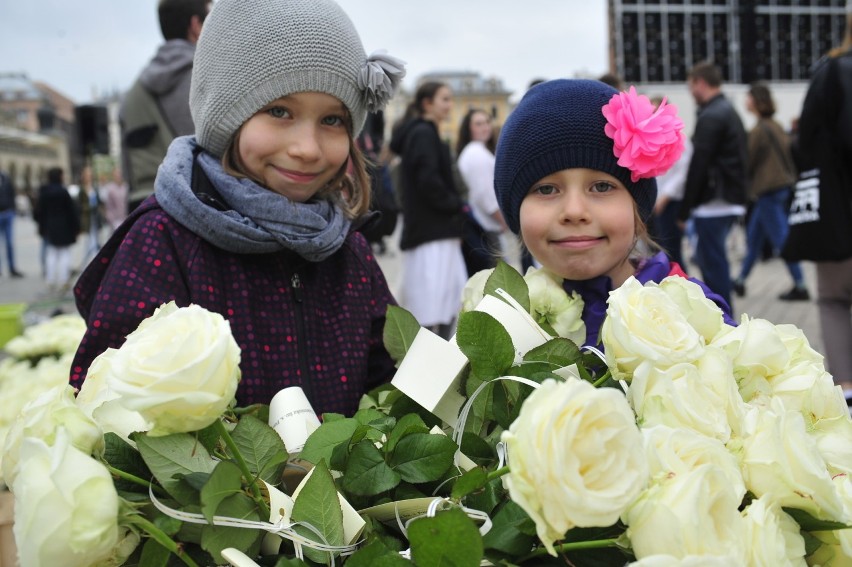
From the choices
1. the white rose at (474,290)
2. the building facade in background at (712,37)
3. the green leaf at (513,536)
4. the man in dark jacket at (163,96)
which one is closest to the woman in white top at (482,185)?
the man in dark jacket at (163,96)

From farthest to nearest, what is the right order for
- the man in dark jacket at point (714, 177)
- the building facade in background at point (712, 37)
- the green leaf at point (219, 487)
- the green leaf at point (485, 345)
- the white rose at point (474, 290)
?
1. the building facade in background at point (712, 37)
2. the man in dark jacket at point (714, 177)
3. the white rose at point (474, 290)
4. the green leaf at point (485, 345)
5. the green leaf at point (219, 487)

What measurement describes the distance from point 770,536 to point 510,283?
1.83ft

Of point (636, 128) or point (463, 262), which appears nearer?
point (636, 128)

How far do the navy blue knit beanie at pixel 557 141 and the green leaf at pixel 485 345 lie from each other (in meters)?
0.64

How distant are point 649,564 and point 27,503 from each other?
0.57 m

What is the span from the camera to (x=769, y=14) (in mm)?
16062

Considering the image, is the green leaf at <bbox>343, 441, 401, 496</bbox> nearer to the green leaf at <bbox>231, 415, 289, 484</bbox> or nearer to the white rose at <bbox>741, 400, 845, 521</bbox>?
the green leaf at <bbox>231, 415, 289, 484</bbox>

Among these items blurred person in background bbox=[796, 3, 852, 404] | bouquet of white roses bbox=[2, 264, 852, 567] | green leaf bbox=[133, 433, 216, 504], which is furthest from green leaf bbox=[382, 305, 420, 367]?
blurred person in background bbox=[796, 3, 852, 404]

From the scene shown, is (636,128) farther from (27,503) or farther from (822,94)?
(822,94)

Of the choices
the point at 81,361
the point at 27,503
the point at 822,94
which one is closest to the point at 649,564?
the point at 27,503

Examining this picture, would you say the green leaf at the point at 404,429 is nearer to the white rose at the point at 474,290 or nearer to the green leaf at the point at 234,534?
the green leaf at the point at 234,534

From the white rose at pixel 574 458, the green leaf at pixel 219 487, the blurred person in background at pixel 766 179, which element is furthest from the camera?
the blurred person in background at pixel 766 179

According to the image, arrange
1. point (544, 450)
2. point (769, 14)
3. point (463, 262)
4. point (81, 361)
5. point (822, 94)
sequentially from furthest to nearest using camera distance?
point (769, 14) → point (463, 262) → point (822, 94) → point (81, 361) → point (544, 450)

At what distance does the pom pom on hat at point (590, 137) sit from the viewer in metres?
1.48
